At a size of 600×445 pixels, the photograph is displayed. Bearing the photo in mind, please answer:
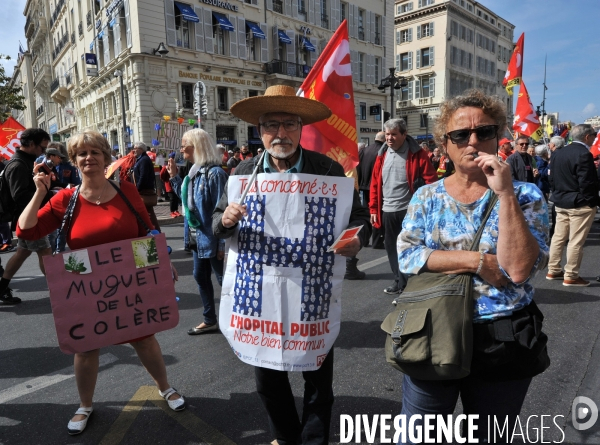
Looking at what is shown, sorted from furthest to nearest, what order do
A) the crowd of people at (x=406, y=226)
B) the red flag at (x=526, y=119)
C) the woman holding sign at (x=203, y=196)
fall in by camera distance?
1. the red flag at (x=526, y=119)
2. the woman holding sign at (x=203, y=196)
3. the crowd of people at (x=406, y=226)

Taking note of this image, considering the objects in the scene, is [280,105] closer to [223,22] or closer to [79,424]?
[79,424]

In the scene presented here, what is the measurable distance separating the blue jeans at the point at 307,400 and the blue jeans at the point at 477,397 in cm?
56

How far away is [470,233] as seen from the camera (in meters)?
1.58

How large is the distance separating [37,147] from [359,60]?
31542mm

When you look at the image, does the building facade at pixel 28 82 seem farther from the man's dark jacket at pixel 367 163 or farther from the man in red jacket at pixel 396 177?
the man in red jacket at pixel 396 177

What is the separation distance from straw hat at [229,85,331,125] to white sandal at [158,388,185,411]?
1.86m

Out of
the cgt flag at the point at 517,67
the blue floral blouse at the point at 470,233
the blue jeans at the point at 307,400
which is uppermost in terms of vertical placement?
the cgt flag at the point at 517,67

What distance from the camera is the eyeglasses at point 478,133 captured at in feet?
5.24

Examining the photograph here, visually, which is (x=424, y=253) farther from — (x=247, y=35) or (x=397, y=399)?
(x=247, y=35)

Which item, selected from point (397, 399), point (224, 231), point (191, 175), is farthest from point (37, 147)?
point (397, 399)

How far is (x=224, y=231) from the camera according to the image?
2039 mm

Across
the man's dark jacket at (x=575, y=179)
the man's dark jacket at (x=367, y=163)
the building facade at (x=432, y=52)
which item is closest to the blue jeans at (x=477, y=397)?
the man's dark jacket at (x=575, y=179)

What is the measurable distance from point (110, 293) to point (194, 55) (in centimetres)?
2358

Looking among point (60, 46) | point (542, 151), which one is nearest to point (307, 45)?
point (542, 151)
